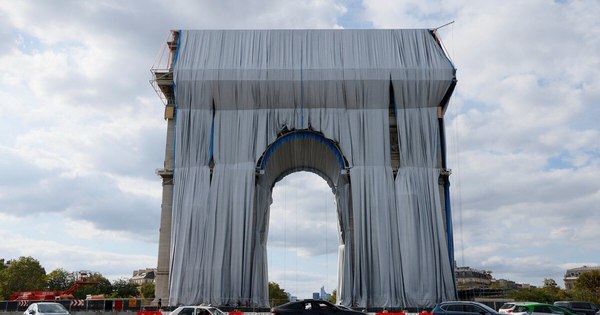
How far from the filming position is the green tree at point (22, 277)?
75.1 m

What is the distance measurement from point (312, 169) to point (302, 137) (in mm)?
6801

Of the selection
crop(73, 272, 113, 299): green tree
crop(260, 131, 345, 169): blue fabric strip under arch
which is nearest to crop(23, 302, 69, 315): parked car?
crop(260, 131, 345, 169): blue fabric strip under arch

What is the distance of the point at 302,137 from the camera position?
3866cm

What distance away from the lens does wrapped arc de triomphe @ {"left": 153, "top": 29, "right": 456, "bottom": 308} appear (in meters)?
35.5

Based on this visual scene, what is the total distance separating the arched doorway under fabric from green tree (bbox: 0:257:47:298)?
48.6m

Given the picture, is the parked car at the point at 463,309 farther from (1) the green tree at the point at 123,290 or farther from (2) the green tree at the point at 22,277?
(1) the green tree at the point at 123,290

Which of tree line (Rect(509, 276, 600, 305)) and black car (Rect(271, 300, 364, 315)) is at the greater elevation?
tree line (Rect(509, 276, 600, 305))

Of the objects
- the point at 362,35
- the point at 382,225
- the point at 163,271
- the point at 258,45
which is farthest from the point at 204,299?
the point at 362,35

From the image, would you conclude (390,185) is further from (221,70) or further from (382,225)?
(221,70)

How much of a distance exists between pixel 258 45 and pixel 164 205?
12121 millimetres

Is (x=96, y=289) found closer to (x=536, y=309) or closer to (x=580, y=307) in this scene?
(x=580, y=307)

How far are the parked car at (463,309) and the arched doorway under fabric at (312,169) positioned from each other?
44.8 feet

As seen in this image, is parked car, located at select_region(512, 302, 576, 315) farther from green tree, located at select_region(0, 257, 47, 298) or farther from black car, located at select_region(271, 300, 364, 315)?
green tree, located at select_region(0, 257, 47, 298)

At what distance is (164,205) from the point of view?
38062mm
